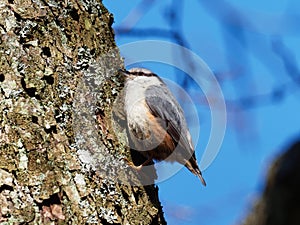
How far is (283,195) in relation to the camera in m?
1.02

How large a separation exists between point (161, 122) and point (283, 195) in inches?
91.7

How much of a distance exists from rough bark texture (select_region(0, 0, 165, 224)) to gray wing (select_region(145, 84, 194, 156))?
70cm

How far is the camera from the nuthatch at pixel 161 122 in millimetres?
3188

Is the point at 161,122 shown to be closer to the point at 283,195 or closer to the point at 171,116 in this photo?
the point at 171,116

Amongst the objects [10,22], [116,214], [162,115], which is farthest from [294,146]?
[162,115]

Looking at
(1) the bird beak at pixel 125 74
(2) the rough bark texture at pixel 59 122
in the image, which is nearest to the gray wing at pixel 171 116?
(1) the bird beak at pixel 125 74

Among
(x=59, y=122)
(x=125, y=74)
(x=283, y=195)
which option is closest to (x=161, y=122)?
(x=125, y=74)

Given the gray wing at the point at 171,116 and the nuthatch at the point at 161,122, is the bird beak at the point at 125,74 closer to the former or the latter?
the nuthatch at the point at 161,122

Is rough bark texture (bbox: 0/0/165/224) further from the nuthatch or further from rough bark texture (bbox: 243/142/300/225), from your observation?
rough bark texture (bbox: 243/142/300/225)

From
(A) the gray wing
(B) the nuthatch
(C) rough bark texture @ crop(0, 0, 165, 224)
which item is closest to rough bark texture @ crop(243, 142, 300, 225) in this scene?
(C) rough bark texture @ crop(0, 0, 165, 224)

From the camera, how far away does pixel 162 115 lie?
Answer: 3334mm

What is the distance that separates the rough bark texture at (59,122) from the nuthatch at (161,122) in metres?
0.55

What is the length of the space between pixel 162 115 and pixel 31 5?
1.12m

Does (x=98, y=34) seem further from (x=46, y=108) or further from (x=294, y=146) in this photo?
(x=294, y=146)
